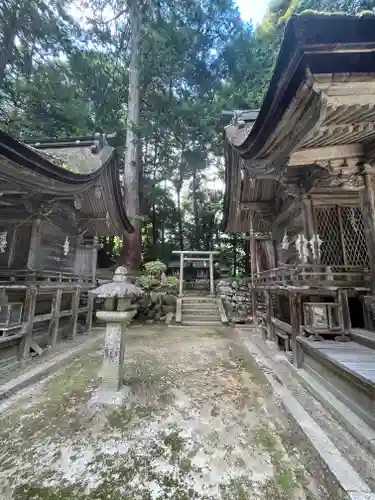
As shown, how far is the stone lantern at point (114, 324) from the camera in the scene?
3.52m

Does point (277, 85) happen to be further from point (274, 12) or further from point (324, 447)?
point (274, 12)

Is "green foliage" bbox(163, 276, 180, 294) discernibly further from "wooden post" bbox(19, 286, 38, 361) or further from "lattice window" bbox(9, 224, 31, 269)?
"wooden post" bbox(19, 286, 38, 361)

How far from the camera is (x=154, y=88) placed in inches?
667

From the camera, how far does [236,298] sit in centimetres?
1367

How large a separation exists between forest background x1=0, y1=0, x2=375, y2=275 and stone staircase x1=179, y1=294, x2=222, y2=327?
5.70 m

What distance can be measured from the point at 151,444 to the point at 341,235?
16.7ft

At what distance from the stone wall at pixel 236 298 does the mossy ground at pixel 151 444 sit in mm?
6989

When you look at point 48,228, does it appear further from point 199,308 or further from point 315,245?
point 199,308

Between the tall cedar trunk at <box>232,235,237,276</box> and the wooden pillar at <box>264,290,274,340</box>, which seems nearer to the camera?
the wooden pillar at <box>264,290,274,340</box>

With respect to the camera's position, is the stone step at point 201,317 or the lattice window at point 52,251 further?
the stone step at point 201,317

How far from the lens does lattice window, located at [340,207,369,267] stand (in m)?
5.12

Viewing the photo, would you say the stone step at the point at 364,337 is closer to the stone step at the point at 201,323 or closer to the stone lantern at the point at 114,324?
the stone lantern at the point at 114,324

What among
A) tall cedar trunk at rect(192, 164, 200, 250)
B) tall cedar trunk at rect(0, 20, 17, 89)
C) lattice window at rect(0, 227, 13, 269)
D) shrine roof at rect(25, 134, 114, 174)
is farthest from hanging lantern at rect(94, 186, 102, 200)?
tall cedar trunk at rect(192, 164, 200, 250)

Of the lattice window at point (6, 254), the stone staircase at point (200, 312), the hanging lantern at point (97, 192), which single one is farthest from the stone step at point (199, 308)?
the lattice window at point (6, 254)
